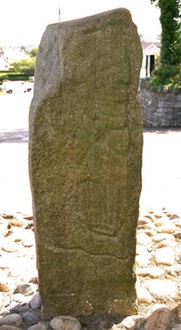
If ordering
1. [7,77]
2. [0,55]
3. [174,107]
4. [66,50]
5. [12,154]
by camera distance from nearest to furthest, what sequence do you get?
1. [66,50]
2. [12,154]
3. [174,107]
4. [7,77]
5. [0,55]

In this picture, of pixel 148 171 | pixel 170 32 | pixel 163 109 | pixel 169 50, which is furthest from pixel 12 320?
pixel 170 32

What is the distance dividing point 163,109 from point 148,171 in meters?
5.31

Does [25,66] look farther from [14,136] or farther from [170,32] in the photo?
[14,136]

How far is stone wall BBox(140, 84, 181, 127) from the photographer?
36.8 ft

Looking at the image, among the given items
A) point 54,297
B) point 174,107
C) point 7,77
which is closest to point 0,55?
point 7,77

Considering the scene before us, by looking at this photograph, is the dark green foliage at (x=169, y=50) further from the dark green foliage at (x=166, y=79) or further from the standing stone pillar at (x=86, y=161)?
the standing stone pillar at (x=86, y=161)

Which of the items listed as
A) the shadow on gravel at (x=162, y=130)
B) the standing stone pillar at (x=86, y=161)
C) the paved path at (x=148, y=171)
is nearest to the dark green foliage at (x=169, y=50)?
the shadow on gravel at (x=162, y=130)

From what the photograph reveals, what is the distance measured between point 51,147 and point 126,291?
103 centimetres

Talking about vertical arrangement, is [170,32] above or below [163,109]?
above

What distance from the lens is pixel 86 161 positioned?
2.29 m

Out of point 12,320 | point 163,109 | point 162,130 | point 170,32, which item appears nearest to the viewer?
point 12,320

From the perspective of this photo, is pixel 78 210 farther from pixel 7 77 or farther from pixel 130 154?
pixel 7 77

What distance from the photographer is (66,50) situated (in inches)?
83.9

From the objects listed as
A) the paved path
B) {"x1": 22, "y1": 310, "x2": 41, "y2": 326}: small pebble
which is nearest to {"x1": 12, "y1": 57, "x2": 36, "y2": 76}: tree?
the paved path
